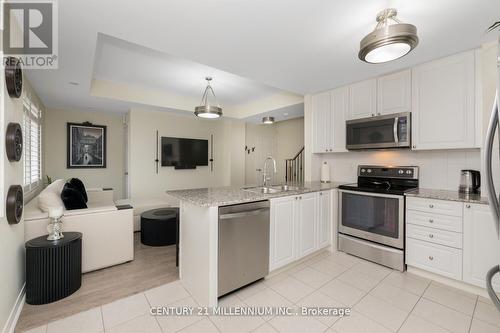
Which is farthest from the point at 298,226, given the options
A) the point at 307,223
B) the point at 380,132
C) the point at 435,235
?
the point at 380,132

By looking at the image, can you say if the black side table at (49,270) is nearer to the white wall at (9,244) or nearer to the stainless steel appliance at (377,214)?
the white wall at (9,244)

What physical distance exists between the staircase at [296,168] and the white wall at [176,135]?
136cm

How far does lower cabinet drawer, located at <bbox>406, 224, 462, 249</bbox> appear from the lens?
7.48 ft

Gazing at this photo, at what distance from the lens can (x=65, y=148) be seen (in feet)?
16.1

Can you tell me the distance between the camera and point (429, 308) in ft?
6.57

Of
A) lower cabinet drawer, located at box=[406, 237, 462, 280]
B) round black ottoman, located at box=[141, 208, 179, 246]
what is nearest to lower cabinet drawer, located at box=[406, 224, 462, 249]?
lower cabinet drawer, located at box=[406, 237, 462, 280]

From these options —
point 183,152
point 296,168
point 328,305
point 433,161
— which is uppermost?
point 183,152

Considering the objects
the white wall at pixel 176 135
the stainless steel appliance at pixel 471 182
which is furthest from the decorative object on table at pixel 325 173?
the white wall at pixel 176 135

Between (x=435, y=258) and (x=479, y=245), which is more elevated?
(x=479, y=245)

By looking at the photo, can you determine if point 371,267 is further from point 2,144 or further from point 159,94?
point 159,94

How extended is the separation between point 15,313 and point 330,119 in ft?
13.7

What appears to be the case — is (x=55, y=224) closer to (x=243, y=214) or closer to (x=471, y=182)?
(x=243, y=214)

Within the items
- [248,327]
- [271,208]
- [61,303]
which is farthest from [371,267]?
[61,303]

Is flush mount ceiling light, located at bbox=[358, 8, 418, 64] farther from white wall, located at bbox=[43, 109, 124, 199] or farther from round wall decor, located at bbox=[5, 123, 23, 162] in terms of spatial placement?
white wall, located at bbox=[43, 109, 124, 199]
